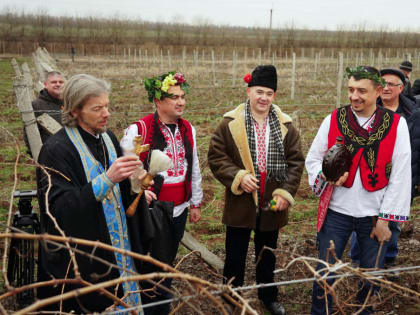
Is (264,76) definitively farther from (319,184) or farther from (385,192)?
(385,192)

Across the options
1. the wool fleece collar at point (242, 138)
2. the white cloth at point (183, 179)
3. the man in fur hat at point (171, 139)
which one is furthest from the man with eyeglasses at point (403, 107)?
the man in fur hat at point (171, 139)

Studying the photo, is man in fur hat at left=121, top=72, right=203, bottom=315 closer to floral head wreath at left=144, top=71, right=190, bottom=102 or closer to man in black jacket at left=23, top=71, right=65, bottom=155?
floral head wreath at left=144, top=71, right=190, bottom=102

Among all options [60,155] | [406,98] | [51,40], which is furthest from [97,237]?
[51,40]

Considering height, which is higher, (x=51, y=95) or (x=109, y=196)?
(x=51, y=95)

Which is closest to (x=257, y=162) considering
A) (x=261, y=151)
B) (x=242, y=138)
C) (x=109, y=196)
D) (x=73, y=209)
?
(x=261, y=151)

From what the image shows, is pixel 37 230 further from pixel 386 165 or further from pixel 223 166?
pixel 386 165

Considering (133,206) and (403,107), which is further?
(403,107)

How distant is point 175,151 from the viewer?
3.02m

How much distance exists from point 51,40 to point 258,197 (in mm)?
44379

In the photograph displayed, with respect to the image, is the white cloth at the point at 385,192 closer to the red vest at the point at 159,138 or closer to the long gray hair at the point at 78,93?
the red vest at the point at 159,138

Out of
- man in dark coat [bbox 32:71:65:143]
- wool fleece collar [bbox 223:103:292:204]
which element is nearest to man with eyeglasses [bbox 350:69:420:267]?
wool fleece collar [bbox 223:103:292:204]

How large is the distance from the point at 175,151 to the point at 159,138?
6.1 inches

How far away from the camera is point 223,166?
3055 mm

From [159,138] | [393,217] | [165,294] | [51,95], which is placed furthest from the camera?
[51,95]
